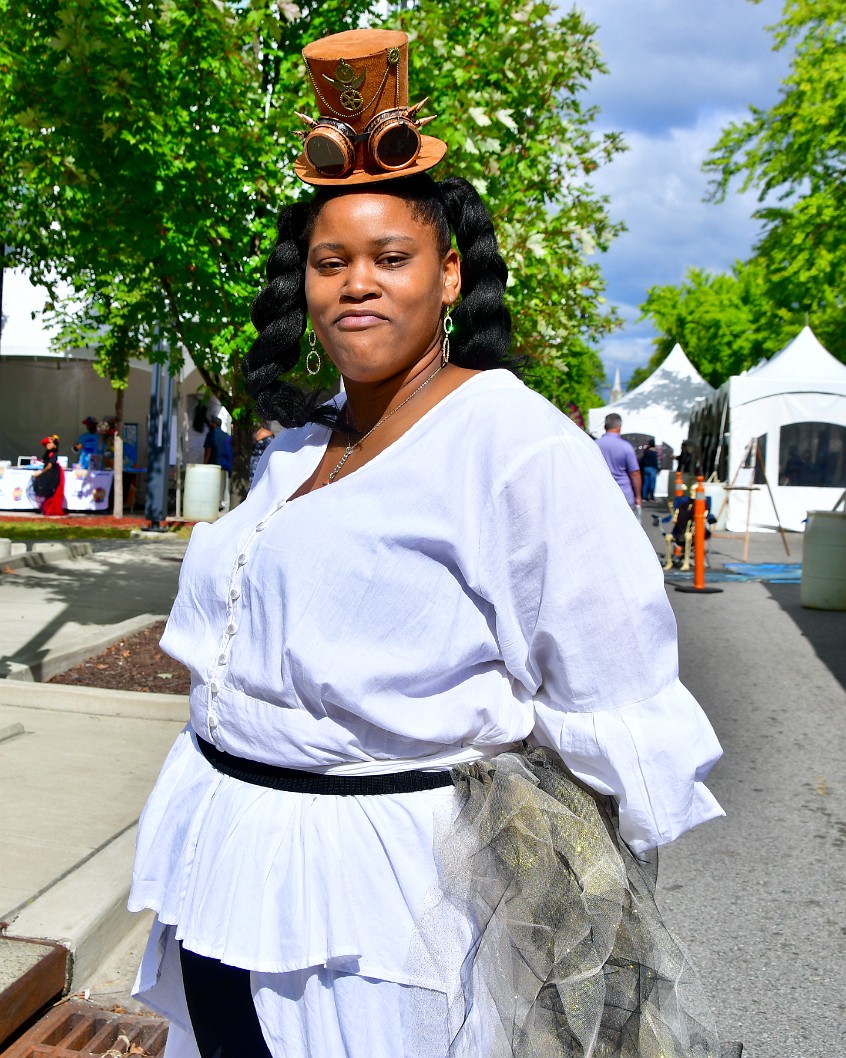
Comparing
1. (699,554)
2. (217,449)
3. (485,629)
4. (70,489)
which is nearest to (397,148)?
(485,629)

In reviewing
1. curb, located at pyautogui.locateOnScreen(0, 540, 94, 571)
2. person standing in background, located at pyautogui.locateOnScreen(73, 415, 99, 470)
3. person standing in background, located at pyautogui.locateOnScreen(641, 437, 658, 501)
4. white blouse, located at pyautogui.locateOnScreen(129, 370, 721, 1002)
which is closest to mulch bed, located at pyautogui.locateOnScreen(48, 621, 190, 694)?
curb, located at pyautogui.locateOnScreen(0, 540, 94, 571)

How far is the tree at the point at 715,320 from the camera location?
44844 mm

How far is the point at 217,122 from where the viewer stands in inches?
240

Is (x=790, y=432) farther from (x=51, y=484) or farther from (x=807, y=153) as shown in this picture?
(x=51, y=484)

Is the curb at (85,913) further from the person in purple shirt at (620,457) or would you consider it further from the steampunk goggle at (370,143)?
the person in purple shirt at (620,457)

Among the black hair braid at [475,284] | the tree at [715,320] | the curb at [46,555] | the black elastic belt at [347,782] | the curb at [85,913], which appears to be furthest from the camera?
the tree at [715,320]

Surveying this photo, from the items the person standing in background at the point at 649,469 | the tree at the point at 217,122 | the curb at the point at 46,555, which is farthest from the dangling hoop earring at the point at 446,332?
the person standing in background at the point at 649,469

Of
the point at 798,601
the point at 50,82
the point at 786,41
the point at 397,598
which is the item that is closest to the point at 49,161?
the point at 50,82

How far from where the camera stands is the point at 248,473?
8469 millimetres

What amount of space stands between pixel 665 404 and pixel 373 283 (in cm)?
3268

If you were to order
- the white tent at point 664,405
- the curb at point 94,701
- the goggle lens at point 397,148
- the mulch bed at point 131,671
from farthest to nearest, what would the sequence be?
the white tent at point 664,405, the mulch bed at point 131,671, the curb at point 94,701, the goggle lens at point 397,148

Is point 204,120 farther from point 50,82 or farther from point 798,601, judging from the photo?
point 798,601

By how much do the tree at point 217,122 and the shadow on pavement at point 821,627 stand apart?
376 cm

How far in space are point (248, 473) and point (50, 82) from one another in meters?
3.26
